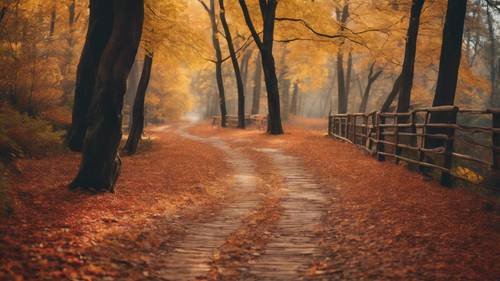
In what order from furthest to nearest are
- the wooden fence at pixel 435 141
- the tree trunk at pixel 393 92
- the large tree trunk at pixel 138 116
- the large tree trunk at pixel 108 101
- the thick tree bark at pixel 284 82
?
the thick tree bark at pixel 284 82 → the tree trunk at pixel 393 92 → the large tree trunk at pixel 138 116 → the large tree trunk at pixel 108 101 → the wooden fence at pixel 435 141

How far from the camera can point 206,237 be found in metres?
6.45

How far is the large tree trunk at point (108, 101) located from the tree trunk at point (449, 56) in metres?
8.24

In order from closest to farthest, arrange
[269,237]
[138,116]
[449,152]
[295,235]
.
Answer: [269,237] < [295,235] < [449,152] < [138,116]

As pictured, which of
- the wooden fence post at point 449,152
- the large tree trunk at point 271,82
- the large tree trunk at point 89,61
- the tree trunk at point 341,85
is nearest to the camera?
the wooden fence post at point 449,152

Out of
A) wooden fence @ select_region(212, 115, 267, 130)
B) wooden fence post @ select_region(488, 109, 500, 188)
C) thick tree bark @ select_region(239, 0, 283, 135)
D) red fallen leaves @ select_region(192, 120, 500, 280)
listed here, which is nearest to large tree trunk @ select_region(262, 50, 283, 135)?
thick tree bark @ select_region(239, 0, 283, 135)

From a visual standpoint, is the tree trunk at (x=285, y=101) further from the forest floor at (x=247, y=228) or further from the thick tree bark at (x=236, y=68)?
→ the forest floor at (x=247, y=228)

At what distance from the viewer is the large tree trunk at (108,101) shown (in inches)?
313

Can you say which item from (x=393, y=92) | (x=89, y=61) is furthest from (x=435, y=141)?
(x=393, y=92)

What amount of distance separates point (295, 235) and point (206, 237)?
150 centimetres

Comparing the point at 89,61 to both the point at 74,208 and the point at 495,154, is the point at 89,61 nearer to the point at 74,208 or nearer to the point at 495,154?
the point at 74,208

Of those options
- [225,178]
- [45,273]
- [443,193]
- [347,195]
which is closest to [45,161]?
[225,178]

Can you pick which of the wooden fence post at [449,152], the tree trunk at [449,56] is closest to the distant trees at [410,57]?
the tree trunk at [449,56]

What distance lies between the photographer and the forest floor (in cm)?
493

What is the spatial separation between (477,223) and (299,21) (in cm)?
1709
